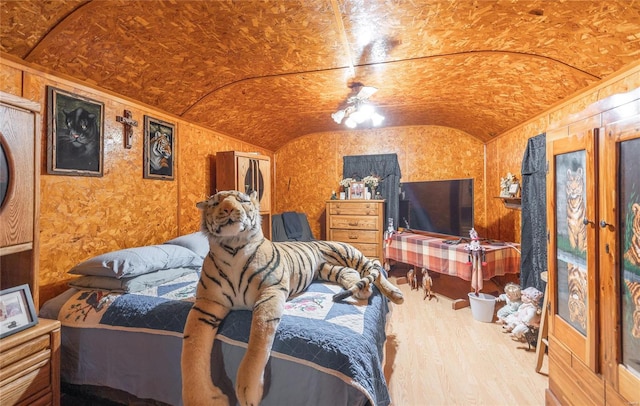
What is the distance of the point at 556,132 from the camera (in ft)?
5.02

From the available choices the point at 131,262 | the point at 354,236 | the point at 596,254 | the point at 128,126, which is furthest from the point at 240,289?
the point at 354,236

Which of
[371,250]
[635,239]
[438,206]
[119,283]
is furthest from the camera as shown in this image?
[371,250]

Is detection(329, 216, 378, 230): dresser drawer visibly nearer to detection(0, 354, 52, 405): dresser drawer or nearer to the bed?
the bed

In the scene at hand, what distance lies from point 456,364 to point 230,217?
199cm

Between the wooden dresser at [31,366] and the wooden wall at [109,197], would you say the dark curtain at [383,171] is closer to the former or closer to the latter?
Answer: the wooden wall at [109,197]

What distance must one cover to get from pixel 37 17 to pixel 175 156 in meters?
1.50

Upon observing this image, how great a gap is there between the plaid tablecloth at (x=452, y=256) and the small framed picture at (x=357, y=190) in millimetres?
938

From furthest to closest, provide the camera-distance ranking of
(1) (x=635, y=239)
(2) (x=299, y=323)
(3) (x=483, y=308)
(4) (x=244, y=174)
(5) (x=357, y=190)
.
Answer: (5) (x=357, y=190) → (4) (x=244, y=174) → (3) (x=483, y=308) → (2) (x=299, y=323) → (1) (x=635, y=239)

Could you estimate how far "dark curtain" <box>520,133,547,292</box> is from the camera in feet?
8.11

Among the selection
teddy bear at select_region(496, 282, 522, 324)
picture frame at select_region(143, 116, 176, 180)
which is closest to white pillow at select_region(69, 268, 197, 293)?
picture frame at select_region(143, 116, 176, 180)

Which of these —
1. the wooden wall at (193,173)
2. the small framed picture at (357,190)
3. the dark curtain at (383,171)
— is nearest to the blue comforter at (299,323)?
the wooden wall at (193,173)

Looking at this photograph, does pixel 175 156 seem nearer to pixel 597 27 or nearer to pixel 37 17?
pixel 37 17

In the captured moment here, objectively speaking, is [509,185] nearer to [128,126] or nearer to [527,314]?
[527,314]

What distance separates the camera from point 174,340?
4.59 feet
